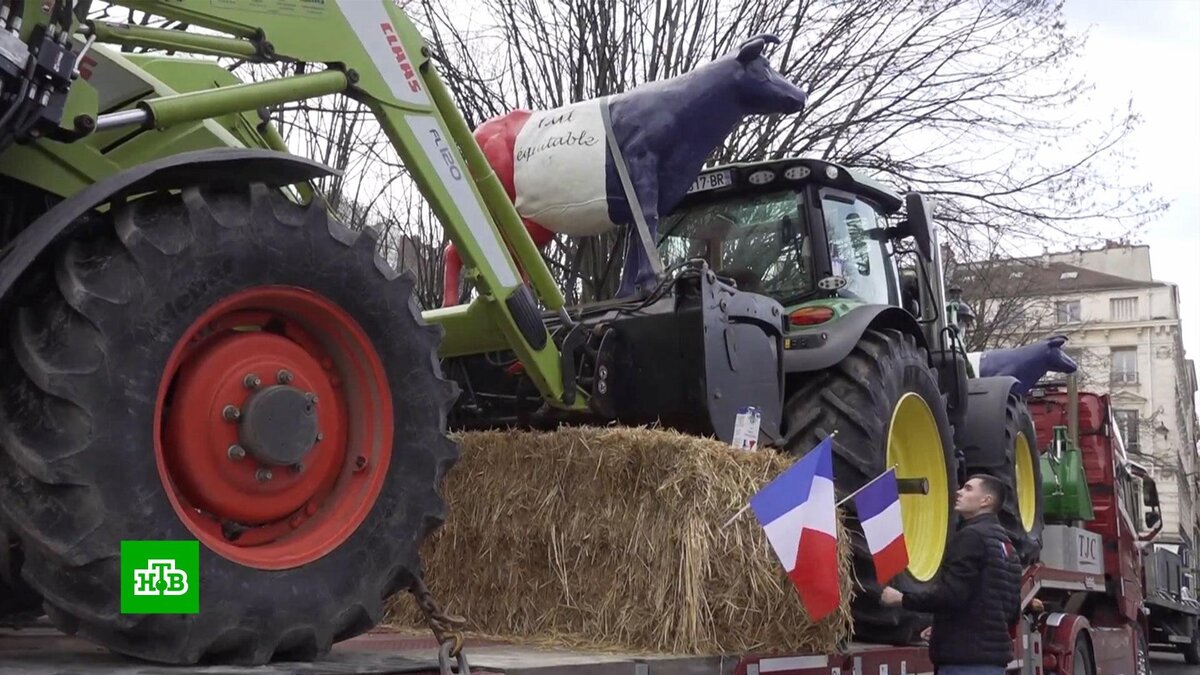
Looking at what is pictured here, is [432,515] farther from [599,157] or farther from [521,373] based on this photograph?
[599,157]

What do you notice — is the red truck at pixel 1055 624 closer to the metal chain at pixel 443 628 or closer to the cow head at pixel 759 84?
the metal chain at pixel 443 628

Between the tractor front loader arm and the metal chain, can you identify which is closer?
the metal chain

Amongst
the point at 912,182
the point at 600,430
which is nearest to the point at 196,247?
the point at 600,430

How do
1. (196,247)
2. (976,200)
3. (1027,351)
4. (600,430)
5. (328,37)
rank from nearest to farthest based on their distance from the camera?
(196,247) → (328,37) → (600,430) → (1027,351) → (976,200)

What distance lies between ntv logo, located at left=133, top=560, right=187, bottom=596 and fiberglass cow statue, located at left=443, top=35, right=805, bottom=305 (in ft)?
8.94

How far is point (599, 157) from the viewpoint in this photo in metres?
5.45

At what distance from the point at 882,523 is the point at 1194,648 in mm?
16663

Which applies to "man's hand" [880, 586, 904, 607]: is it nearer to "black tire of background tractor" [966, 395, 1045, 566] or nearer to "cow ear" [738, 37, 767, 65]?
"cow ear" [738, 37, 767, 65]

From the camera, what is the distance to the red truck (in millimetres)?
3400

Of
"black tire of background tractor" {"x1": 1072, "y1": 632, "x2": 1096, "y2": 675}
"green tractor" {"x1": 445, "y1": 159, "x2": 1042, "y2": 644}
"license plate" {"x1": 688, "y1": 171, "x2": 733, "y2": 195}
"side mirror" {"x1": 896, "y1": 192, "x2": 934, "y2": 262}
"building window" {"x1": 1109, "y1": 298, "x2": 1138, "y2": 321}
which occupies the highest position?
"building window" {"x1": 1109, "y1": 298, "x2": 1138, "y2": 321}

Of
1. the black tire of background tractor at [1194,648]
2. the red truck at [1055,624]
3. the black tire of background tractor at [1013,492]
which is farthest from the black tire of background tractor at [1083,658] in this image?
the black tire of background tractor at [1194,648]

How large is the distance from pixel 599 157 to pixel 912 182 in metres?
10.3

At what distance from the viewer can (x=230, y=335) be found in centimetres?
325

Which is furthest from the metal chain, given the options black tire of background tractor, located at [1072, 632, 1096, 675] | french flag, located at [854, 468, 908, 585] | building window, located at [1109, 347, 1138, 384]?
building window, located at [1109, 347, 1138, 384]
